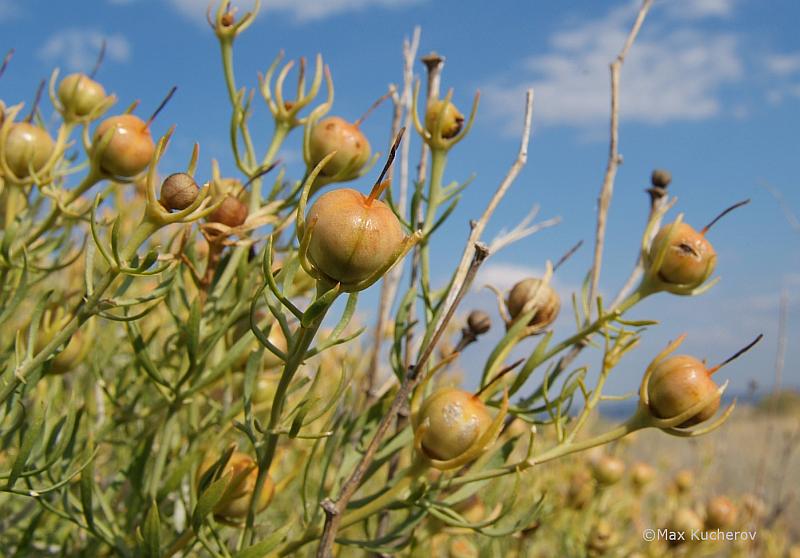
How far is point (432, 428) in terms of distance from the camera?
76 centimetres


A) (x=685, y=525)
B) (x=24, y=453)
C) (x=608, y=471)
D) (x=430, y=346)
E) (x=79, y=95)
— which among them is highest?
(x=79, y=95)

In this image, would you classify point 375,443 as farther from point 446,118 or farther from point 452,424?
point 446,118

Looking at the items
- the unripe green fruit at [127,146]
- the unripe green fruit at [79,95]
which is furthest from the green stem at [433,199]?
the unripe green fruit at [79,95]

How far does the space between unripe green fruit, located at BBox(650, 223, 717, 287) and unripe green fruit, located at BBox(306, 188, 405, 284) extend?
50 centimetres

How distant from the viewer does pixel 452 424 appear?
2.47 feet

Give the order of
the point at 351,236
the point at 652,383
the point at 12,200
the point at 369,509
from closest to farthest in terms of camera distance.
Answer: the point at 351,236 < the point at 369,509 < the point at 652,383 < the point at 12,200

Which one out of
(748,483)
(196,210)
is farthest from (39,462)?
(748,483)

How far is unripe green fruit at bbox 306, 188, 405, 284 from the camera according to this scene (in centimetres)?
58

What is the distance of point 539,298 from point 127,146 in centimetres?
55

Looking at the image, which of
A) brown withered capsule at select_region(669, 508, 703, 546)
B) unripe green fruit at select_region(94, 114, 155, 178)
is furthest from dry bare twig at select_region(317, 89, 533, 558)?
brown withered capsule at select_region(669, 508, 703, 546)

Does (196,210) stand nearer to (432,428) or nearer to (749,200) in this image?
(432,428)

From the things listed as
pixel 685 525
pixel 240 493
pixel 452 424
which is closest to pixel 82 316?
pixel 240 493

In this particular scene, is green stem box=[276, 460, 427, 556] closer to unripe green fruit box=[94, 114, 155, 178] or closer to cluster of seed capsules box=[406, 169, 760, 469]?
cluster of seed capsules box=[406, 169, 760, 469]

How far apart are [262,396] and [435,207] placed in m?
0.44
